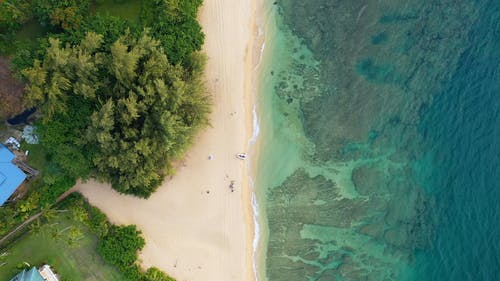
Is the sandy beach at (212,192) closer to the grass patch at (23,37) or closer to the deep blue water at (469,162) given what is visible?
the grass patch at (23,37)

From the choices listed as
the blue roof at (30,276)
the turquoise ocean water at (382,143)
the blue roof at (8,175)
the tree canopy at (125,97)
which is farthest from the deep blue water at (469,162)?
the blue roof at (8,175)

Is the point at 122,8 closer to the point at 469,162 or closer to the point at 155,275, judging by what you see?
the point at 155,275

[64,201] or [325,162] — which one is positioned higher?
[325,162]

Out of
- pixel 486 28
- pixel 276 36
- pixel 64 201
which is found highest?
→ pixel 486 28

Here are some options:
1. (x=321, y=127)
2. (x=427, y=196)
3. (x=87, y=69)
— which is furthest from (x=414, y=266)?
(x=87, y=69)

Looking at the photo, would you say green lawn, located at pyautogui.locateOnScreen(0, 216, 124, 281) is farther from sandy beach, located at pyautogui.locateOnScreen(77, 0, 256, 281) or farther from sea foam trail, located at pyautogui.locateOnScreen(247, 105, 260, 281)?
sea foam trail, located at pyautogui.locateOnScreen(247, 105, 260, 281)

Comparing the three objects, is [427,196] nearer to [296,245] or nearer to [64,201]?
[296,245]
